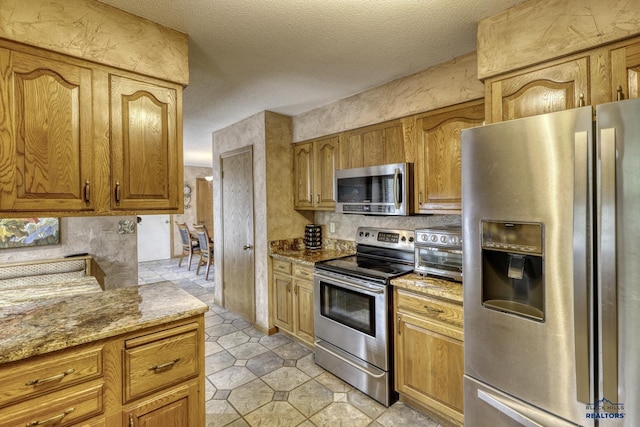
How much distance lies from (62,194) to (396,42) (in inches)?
81.3

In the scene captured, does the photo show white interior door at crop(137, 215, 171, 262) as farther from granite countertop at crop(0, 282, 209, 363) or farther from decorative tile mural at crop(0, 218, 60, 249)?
granite countertop at crop(0, 282, 209, 363)

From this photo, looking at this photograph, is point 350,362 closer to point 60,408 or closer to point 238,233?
point 60,408

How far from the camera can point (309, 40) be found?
1.93m

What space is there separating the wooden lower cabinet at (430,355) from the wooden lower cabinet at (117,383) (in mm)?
1310

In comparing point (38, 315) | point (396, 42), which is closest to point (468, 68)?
point (396, 42)

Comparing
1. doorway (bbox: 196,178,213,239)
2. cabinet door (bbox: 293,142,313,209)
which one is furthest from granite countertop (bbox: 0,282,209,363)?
doorway (bbox: 196,178,213,239)

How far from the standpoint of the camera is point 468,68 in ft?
6.93

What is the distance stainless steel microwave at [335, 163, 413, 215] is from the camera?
238 cm

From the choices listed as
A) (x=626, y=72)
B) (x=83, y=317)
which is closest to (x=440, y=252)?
(x=626, y=72)

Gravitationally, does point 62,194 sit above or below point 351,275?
above

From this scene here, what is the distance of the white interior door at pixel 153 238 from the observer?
7469 mm

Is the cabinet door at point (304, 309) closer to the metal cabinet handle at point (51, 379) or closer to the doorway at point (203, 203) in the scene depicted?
the metal cabinet handle at point (51, 379)

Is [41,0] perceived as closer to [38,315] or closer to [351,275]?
[38,315]

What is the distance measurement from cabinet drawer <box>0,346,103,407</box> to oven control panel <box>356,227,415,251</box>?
2.18 m
